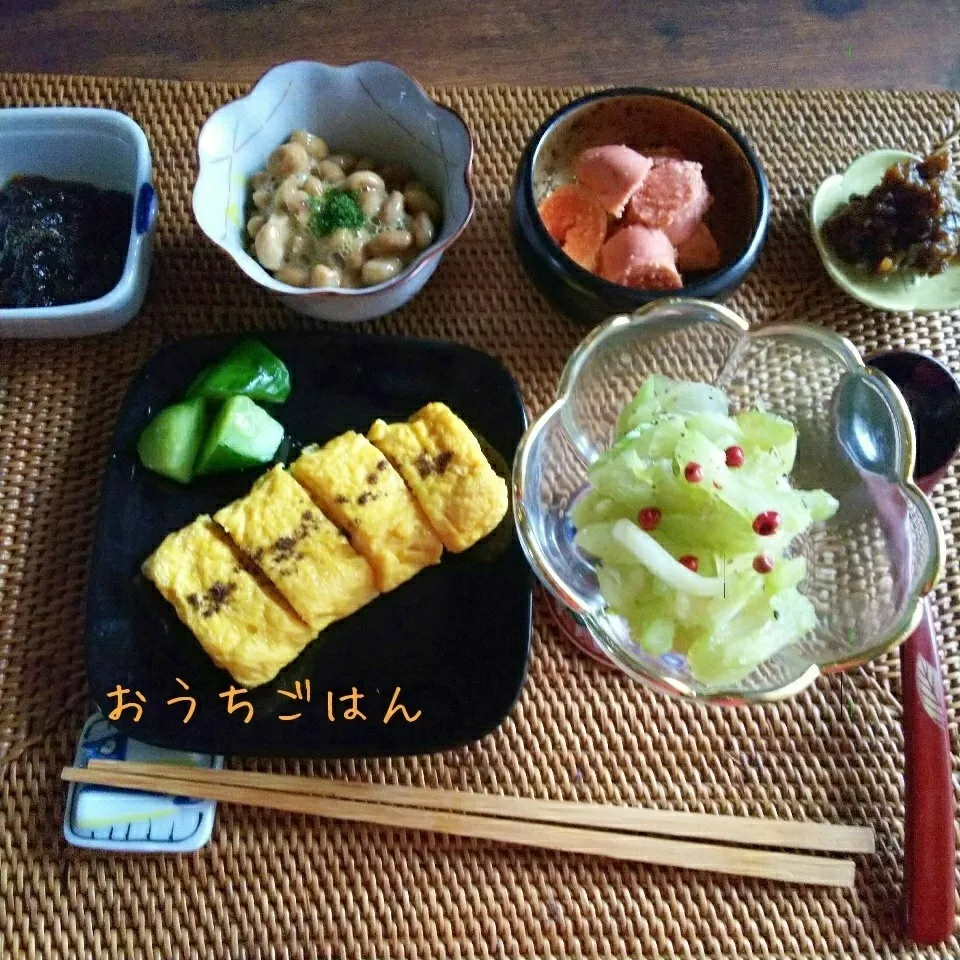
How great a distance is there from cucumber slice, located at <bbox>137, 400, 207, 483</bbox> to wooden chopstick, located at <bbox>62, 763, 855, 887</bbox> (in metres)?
0.50

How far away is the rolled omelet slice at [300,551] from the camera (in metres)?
1.37

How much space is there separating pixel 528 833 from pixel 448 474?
0.60m

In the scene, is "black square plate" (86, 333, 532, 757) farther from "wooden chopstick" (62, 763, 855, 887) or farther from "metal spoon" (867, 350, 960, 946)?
"metal spoon" (867, 350, 960, 946)

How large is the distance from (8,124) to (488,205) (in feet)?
3.05

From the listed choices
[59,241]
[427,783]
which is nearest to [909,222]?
[427,783]

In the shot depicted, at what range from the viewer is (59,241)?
1.53 metres

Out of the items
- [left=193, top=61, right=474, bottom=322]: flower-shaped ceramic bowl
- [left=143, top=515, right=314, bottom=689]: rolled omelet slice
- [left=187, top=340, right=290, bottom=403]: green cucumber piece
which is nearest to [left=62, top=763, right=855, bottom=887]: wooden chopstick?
[left=143, top=515, right=314, bottom=689]: rolled omelet slice

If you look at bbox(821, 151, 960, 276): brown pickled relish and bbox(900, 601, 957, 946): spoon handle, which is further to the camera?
bbox(821, 151, 960, 276): brown pickled relish

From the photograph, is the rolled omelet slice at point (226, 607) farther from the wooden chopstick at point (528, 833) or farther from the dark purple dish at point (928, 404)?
the dark purple dish at point (928, 404)

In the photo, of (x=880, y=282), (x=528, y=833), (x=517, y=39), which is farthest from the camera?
(x=517, y=39)

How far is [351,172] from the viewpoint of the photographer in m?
1.63

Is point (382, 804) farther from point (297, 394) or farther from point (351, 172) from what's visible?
point (351, 172)

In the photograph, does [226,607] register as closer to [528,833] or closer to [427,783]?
[427,783]

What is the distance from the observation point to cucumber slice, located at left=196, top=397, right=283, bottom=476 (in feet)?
4.73
